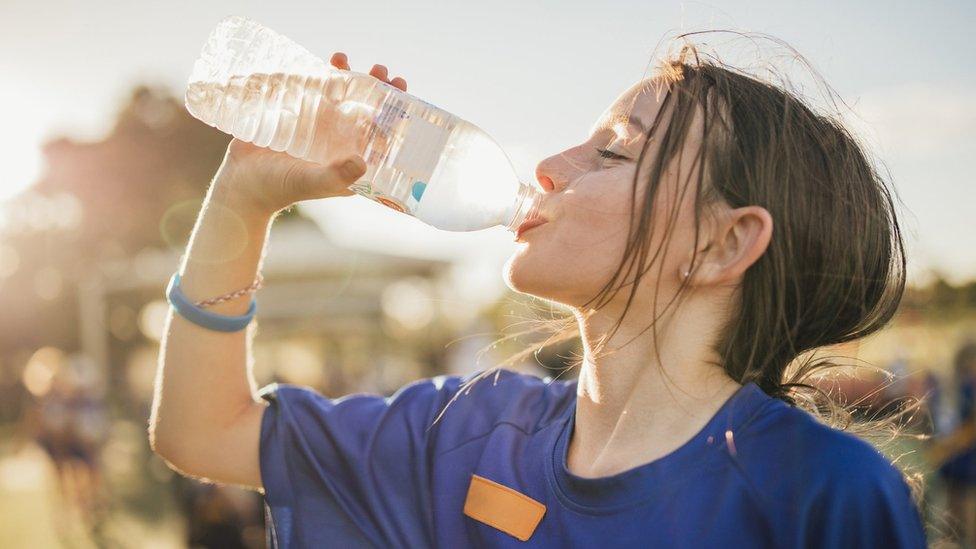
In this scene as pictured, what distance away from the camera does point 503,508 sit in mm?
1646

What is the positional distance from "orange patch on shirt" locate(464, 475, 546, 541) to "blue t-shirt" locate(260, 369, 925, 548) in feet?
0.04

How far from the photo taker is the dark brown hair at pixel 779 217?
1666mm

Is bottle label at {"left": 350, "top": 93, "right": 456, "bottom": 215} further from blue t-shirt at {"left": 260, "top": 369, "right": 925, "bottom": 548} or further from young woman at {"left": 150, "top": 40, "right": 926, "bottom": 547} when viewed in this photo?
blue t-shirt at {"left": 260, "top": 369, "right": 925, "bottom": 548}

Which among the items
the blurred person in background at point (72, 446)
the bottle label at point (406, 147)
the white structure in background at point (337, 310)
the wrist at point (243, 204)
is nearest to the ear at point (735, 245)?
the bottle label at point (406, 147)

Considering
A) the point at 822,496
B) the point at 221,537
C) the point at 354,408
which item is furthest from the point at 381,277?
the point at 822,496

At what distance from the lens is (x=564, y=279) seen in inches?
67.3

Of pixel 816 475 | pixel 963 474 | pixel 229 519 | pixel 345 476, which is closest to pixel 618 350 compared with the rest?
pixel 816 475

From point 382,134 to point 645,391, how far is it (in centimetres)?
111

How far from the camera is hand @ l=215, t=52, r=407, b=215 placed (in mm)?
1757

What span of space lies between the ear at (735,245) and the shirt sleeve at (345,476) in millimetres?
734

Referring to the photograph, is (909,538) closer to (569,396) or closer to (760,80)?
(569,396)

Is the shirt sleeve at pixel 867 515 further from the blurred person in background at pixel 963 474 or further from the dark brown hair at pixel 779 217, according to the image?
the blurred person in background at pixel 963 474

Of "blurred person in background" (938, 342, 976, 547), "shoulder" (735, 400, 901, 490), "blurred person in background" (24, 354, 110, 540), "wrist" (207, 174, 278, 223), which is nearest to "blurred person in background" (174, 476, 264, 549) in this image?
"blurred person in background" (24, 354, 110, 540)

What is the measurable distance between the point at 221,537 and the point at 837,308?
4.97 m
